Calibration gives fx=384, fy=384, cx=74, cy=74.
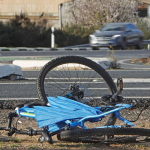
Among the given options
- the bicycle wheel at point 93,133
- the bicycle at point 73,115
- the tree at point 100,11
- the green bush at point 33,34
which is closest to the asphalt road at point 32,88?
the bicycle at point 73,115

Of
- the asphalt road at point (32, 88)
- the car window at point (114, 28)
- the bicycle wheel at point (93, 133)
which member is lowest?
the asphalt road at point (32, 88)

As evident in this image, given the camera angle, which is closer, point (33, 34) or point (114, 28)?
point (114, 28)

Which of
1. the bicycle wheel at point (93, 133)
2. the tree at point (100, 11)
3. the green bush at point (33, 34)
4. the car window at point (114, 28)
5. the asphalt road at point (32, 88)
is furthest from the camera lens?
the tree at point (100, 11)

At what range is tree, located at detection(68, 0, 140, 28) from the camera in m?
38.8

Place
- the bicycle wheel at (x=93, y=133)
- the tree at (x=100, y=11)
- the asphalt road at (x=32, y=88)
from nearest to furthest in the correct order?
1. the bicycle wheel at (x=93, y=133)
2. the asphalt road at (x=32, y=88)
3. the tree at (x=100, y=11)

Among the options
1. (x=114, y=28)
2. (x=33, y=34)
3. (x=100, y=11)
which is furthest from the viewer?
(x=100, y=11)

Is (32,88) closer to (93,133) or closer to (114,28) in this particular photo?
(93,133)

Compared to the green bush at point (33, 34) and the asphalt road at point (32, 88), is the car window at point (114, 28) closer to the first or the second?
the green bush at point (33, 34)

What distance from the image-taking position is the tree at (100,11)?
38.8m

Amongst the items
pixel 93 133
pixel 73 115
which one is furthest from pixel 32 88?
pixel 93 133

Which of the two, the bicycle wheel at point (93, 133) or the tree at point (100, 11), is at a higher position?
the tree at point (100, 11)

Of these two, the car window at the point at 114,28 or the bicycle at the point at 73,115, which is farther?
the car window at the point at 114,28

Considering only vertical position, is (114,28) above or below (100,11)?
below

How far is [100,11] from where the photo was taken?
39031 millimetres
